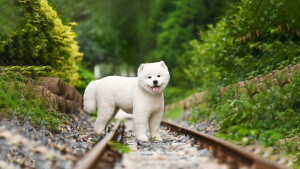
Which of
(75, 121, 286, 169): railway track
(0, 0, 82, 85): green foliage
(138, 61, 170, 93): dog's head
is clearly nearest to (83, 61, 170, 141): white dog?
(138, 61, 170, 93): dog's head

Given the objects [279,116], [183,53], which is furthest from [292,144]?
[183,53]

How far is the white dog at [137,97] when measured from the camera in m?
5.98

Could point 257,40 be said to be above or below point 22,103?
above

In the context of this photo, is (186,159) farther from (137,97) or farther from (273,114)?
(137,97)

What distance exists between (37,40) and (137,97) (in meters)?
2.63

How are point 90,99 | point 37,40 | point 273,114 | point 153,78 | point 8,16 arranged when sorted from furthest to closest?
point 37,40 < point 90,99 < point 8,16 < point 153,78 < point 273,114

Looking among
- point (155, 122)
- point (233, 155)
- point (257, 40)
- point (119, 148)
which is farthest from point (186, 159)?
point (257, 40)

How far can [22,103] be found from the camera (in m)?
A: 5.64

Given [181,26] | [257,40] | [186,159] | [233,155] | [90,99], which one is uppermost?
[181,26]

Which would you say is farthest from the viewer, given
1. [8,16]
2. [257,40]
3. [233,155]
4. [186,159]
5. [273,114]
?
[257,40]

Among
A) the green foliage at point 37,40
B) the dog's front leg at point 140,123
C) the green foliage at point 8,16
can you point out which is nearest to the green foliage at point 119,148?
the dog's front leg at point 140,123

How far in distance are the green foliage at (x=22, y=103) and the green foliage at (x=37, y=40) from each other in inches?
26.8

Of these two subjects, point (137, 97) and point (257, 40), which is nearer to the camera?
point (137, 97)

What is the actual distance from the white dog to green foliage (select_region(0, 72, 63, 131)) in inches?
32.6
